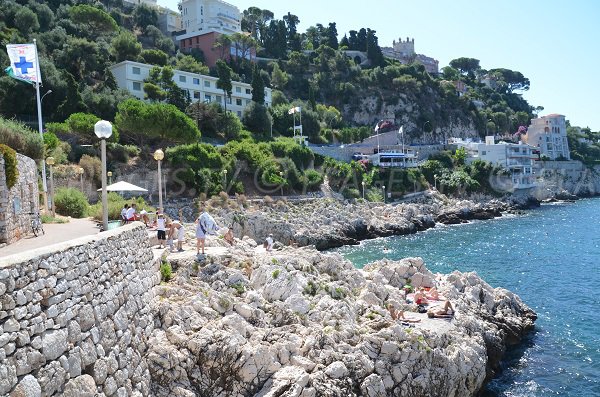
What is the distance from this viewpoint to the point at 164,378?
977 centimetres

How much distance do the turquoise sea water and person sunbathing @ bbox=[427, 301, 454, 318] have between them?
2.34 m

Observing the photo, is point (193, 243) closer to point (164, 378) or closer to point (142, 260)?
point (142, 260)

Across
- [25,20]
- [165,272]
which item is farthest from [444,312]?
[25,20]

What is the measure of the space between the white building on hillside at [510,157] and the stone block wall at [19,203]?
72249mm

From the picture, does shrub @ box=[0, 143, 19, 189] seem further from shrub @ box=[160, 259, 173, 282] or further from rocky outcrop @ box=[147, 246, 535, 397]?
rocky outcrop @ box=[147, 246, 535, 397]

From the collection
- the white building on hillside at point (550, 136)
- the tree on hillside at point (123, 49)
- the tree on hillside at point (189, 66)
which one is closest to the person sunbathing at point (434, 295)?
the tree on hillside at point (123, 49)

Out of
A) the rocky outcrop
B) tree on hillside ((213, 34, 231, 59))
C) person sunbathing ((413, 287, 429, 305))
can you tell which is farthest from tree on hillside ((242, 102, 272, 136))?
the rocky outcrop

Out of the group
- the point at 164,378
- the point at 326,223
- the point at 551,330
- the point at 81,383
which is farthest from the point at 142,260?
the point at 326,223

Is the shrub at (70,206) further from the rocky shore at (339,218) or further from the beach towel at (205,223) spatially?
the rocky shore at (339,218)

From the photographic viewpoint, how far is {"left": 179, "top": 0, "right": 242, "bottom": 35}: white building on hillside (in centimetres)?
8623

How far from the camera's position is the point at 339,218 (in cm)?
4581

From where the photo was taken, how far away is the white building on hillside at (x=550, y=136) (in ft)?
322

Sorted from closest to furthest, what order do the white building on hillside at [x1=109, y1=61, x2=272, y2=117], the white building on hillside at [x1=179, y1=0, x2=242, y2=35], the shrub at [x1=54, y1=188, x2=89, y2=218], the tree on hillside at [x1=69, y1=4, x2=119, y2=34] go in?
1. the shrub at [x1=54, y1=188, x2=89, y2=218]
2. the white building on hillside at [x1=109, y1=61, x2=272, y2=117]
3. the tree on hillside at [x1=69, y1=4, x2=119, y2=34]
4. the white building on hillside at [x1=179, y1=0, x2=242, y2=35]

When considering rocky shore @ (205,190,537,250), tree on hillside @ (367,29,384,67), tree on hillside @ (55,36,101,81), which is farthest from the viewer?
tree on hillside @ (367,29,384,67)
